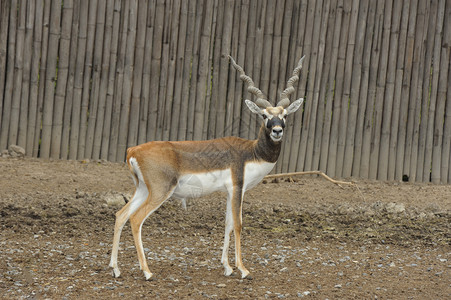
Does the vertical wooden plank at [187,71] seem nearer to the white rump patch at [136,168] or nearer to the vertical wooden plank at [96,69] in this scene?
the vertical wooden plank at [96,69]

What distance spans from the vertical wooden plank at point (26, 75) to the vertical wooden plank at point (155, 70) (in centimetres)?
181

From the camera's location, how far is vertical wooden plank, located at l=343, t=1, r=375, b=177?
1004 centimetres

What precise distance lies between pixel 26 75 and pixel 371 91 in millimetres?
5224

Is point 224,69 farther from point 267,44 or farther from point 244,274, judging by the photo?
point 244,274

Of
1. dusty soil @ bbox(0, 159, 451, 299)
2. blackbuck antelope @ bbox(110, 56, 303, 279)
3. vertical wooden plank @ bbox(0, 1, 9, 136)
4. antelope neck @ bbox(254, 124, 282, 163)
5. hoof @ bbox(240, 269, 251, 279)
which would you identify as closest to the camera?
dusty soil @ bbox(0, 159, 451, 299)

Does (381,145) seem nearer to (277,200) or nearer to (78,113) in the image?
(277,200)

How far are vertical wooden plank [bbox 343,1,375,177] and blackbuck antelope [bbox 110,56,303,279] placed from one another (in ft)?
12.3

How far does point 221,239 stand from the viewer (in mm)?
7734

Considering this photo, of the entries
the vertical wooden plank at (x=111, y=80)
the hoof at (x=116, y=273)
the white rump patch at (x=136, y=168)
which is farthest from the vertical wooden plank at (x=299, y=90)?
the hoof at (x=116, y=273)

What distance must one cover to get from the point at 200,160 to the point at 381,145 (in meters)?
4.73

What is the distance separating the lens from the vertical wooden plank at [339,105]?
32.8ft

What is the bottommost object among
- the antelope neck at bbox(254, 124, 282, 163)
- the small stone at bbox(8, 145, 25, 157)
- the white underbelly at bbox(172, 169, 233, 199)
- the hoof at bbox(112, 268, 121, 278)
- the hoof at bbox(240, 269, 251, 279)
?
the hoof at bbox(112, 268, 121, 278)

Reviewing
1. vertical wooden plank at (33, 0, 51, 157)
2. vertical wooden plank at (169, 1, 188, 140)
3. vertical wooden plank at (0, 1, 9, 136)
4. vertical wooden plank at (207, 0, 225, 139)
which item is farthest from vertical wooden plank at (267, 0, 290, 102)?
vertical wooden plank at (0, 1, 9, 136)

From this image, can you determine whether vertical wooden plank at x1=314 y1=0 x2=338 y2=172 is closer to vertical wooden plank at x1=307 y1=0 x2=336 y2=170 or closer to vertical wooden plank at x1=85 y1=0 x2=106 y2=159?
vertical wooden plank at x1=307 y1=0 x2=336 y2=170
